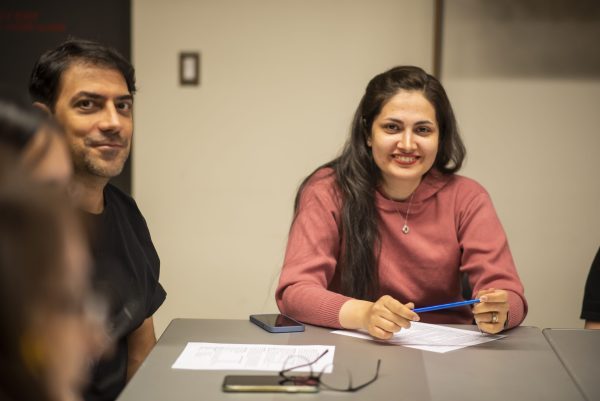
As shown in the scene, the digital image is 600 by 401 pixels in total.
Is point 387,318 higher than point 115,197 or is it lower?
lower

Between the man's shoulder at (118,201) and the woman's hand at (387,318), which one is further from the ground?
the man's shoulder at (118,201)

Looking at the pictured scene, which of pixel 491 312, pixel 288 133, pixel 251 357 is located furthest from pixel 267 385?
pixel 288 133

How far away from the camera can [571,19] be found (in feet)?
10.6

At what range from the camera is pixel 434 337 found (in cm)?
170

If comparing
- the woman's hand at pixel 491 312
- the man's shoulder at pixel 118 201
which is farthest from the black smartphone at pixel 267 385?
the man's shoulder at pixel 118 201

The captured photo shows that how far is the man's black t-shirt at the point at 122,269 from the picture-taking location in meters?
1.71

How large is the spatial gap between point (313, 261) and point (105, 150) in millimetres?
640

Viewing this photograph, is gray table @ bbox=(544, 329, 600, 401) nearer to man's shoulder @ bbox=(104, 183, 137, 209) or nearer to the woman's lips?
the woman's lips

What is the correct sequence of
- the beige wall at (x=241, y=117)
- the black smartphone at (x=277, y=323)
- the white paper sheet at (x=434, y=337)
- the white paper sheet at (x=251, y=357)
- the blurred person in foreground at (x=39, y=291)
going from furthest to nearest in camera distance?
the beige wall at (x=241, y=117), the black smartphone at (x=277, y=323), the white paper sheet at (x=434, y=337), the white paper sheet at (x=251, y=357), the blurred person in foreground at (x=39, y=291)

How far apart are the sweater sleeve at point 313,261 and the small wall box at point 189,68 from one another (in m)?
1.41

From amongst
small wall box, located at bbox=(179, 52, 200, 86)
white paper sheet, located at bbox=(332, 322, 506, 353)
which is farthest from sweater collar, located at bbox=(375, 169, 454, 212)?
small wall box, located at bbox=(179, 52, 200, 86)

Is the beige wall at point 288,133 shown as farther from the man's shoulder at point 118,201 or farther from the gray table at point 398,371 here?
the gray table at point 398,371

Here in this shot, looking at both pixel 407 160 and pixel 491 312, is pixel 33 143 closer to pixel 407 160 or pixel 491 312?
pixel 491 312

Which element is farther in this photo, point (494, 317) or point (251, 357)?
point (494, 317)
